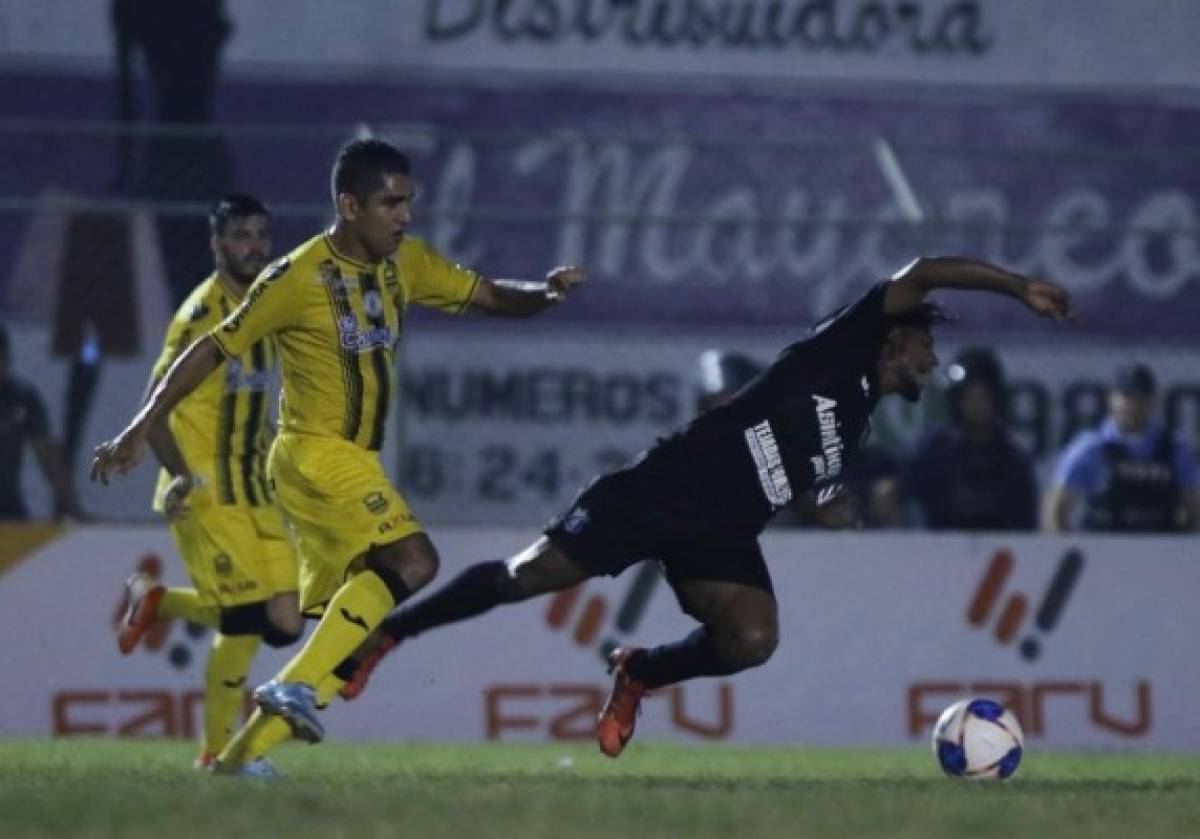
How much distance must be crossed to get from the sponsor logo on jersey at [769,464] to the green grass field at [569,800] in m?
0.98

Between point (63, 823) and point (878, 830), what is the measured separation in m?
2.11

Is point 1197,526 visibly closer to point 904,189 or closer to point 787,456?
point 904,189

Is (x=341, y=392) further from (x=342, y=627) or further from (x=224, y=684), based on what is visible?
(x=224, y=684)

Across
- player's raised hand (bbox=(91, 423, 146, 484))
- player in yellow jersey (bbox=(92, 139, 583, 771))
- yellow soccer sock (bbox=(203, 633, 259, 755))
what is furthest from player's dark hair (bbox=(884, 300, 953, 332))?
yellow soccer sock (bbox=(203, 633, 259, 755))

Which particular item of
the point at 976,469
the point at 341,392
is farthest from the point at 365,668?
the point at 976,469

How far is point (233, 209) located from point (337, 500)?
6.40 feet

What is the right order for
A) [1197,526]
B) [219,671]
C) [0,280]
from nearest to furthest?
[219,671], [1197,526], [0,280]

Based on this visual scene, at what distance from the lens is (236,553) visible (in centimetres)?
1104

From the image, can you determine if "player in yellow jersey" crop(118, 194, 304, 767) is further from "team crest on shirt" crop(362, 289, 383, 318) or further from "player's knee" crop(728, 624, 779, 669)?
"player's knee" crop(728, 624, 779, 669)

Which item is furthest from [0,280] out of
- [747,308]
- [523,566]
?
[523,566]

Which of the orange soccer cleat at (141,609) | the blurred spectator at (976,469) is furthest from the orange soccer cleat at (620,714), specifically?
the blurred spectator at (976,469)

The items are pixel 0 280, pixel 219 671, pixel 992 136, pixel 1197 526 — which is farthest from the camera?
pixel 992 136

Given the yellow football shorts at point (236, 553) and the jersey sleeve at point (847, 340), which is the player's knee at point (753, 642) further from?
the yellow football shorts at point (236, 553)

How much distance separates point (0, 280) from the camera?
15211 millimetres
